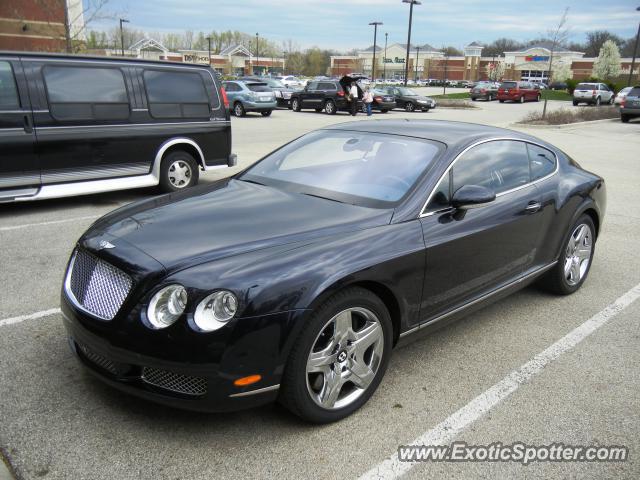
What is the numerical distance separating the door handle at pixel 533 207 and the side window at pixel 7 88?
6066 mm

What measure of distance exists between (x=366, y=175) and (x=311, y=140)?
95 cm

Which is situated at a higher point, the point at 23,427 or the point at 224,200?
the point at 224,200

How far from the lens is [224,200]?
12.0 ft

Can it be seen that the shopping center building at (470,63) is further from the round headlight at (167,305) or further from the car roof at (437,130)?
the round headlight at (167,305)

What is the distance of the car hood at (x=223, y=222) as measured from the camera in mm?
2865

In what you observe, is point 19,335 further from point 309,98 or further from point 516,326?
point 309,98

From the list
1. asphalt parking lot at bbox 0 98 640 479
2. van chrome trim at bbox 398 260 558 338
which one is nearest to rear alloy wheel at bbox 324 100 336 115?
asphalt parking lot at bbox 0 98 640 479

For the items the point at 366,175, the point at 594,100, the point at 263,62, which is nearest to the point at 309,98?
the point at 594,100

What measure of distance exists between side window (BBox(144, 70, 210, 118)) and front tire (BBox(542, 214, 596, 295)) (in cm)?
594

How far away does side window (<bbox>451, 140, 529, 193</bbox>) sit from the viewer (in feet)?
12.5

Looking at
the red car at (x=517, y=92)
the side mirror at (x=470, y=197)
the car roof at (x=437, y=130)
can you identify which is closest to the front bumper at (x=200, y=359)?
the side mirror at (x=470, y=197)

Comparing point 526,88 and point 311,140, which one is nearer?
point 311,140

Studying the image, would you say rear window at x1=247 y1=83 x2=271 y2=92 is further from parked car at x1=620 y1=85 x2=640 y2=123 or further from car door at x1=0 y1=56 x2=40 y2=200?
car door at x1=0 y1=56 x2=40 y2=200

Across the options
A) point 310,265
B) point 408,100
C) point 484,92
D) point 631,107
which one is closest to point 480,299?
point 310,265
